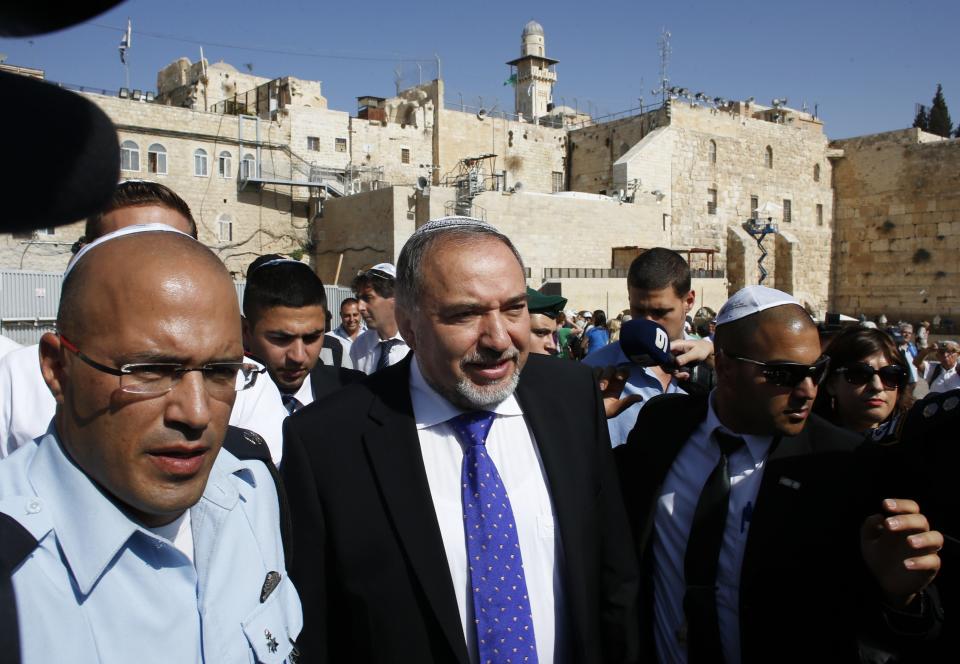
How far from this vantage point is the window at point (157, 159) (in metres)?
23.3

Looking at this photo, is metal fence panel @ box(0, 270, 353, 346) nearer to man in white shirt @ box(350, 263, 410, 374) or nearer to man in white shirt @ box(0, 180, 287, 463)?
man in white shirt @ box(350, 263, 410, 374)

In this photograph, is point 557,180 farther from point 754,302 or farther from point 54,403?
point 54,403

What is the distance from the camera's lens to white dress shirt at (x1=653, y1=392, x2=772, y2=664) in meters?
2.05

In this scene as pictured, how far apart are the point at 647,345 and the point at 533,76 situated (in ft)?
139

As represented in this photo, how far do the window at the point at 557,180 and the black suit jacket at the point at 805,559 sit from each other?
3119cm

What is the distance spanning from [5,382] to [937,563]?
2583 mm

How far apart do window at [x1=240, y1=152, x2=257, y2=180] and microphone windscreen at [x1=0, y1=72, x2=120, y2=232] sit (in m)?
26.6

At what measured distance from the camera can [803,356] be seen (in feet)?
6.98

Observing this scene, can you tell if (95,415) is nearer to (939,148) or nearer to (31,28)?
(31,28)

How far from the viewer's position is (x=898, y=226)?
30.7 meters

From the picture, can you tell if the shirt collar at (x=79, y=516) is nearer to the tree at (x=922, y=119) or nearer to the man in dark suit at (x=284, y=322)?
the man in dark suit at (x=284, y=322)

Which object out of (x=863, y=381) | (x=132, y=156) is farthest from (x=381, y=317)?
(x=132, y=156)

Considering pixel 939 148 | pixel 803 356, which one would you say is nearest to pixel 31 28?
pixel 803 356

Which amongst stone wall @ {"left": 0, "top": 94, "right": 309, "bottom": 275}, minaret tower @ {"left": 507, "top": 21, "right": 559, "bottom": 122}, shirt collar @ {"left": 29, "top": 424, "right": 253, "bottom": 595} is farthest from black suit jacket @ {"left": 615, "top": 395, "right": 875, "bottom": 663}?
minaret tower @ {"left": 507, "top": 21, "right": 559, "bottom": 122}
